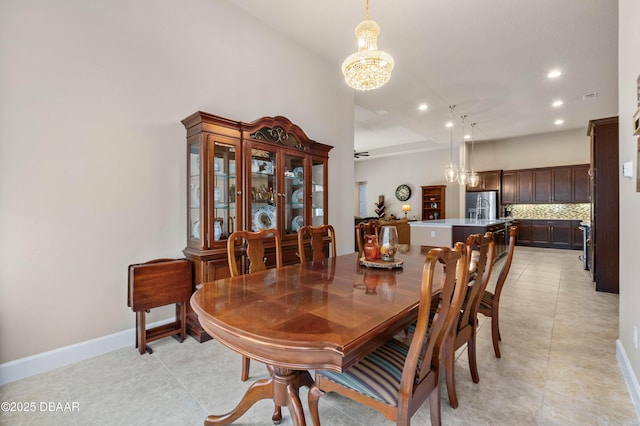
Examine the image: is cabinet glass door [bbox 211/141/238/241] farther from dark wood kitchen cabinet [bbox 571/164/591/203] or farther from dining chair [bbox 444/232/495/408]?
dark wood kitchen cabinet [bbox 571/164/591/203]

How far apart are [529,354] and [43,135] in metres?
3.96

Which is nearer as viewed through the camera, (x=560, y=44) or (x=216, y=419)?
(x=216, y=419)

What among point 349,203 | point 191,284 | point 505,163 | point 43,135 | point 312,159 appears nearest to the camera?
point 43,135

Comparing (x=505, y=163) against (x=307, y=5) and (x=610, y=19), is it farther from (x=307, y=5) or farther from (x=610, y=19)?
(x=307, y=5)

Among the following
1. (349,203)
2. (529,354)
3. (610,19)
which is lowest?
(529,354)

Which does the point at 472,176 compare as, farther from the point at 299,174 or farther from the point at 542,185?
the point at 299,174

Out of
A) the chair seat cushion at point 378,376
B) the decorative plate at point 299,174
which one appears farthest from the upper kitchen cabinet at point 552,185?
the chair seat cushion at point 378,376

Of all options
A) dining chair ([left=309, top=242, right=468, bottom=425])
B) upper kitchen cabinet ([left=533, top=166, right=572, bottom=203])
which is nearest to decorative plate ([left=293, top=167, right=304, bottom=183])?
dining chair ([left=309, top=242, right=468, bottom=425])

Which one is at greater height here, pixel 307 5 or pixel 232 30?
pixel 307 5

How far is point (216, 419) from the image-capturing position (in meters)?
1.43

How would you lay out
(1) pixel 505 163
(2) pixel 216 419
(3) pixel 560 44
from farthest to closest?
(1) pixel 505 163, (3) pixel 560 44, (2) pixel 216 419

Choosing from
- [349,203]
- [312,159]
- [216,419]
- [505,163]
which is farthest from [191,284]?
[505,163]

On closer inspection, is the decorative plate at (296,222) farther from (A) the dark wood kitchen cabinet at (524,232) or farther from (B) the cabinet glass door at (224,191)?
(A) the dark wood kitchen cabinet at (524,232)

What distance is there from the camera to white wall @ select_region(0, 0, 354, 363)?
74.4 inches
